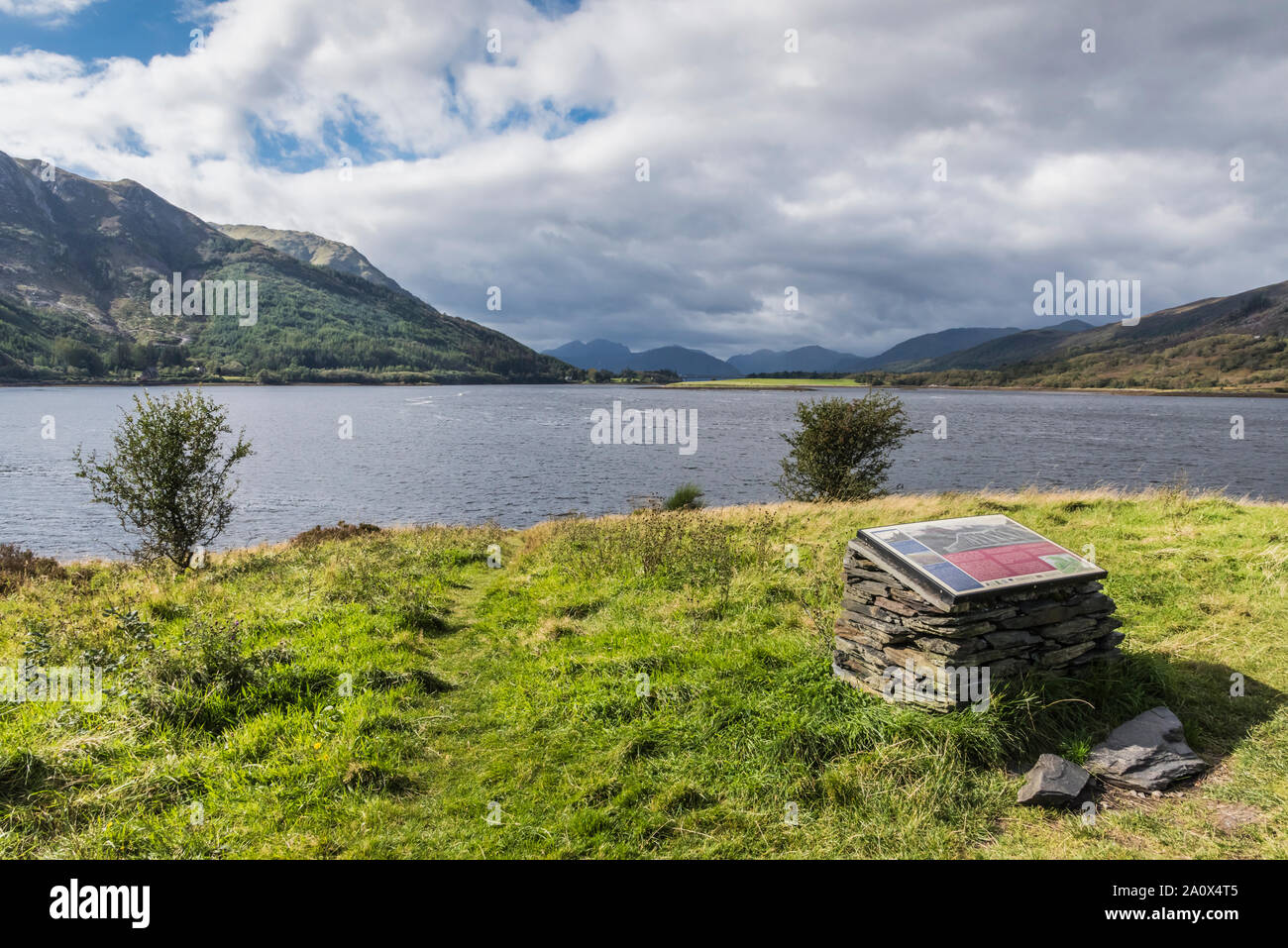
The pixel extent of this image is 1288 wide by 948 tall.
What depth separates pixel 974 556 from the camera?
7508mm

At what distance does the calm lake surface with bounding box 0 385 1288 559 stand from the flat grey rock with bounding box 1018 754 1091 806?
33511 mm

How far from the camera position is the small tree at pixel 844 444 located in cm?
2720

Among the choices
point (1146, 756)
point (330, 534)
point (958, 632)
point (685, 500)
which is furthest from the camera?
point (685, 500)

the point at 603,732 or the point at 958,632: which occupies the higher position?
the point at 958,632

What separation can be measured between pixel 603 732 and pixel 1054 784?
182 inches

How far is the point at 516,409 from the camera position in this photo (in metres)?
131

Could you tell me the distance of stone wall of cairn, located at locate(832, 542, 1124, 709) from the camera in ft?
22.6

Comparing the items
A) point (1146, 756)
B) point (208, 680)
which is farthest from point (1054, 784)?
point (208, 680)

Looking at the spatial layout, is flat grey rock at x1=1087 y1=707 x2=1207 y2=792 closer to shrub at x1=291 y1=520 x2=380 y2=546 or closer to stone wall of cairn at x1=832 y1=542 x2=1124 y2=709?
stone wall of cairn at x1=832 y1=542 x2=1124 y2=709

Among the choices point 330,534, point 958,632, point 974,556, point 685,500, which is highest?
point 974,556

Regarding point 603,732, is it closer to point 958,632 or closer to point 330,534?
point 958,632

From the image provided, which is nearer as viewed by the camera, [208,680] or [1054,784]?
[1054,784]
